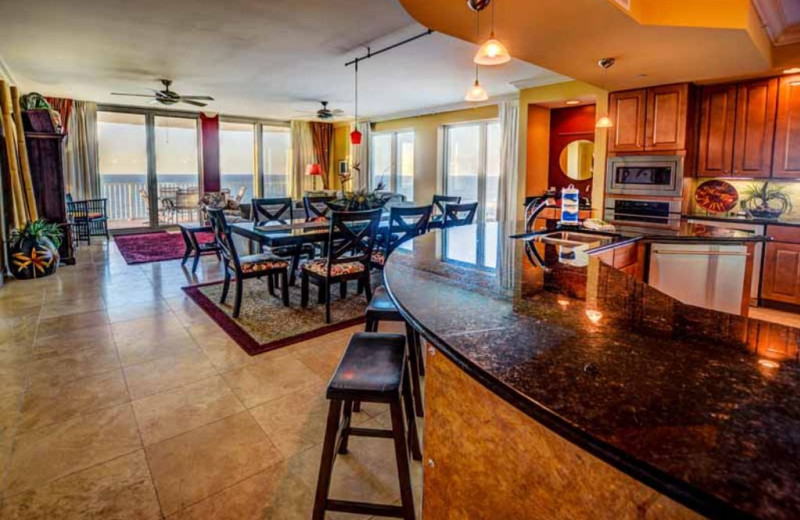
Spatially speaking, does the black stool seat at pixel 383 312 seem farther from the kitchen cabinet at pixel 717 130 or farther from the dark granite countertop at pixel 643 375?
the kitchen cabinet at pixel 717 130

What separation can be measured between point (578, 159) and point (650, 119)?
1.48 m

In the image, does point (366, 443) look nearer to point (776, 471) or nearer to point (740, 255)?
point (776, 471)

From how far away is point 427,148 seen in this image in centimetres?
890

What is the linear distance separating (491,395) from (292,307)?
11.4 ft

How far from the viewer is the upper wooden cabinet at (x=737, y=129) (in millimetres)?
4473

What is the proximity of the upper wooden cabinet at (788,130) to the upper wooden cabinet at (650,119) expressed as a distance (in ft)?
2.59

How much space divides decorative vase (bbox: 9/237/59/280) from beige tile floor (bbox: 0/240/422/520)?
1.55m

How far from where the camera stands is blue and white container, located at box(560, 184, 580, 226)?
3.30 metres

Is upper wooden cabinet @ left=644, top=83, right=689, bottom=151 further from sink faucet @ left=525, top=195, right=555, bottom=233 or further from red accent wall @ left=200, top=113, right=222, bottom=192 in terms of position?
red accent wall @ left=200, top=113, right=222, bottom=192

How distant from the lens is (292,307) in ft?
13.8

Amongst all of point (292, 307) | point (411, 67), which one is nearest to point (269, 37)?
point (411, 67)

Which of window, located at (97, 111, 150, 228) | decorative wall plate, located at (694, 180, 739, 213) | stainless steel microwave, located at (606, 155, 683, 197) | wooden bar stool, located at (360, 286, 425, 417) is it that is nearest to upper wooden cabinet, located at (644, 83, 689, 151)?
stainless steel microwave, located at (606, 155, 683, 197)

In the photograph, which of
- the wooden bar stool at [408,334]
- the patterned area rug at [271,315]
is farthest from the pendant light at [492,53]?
the patterned area rug at [271,315]

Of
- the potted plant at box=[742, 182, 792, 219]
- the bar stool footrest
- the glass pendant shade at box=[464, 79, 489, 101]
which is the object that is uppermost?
the glass pendant shade at box=[464, 79, 489, 101]
